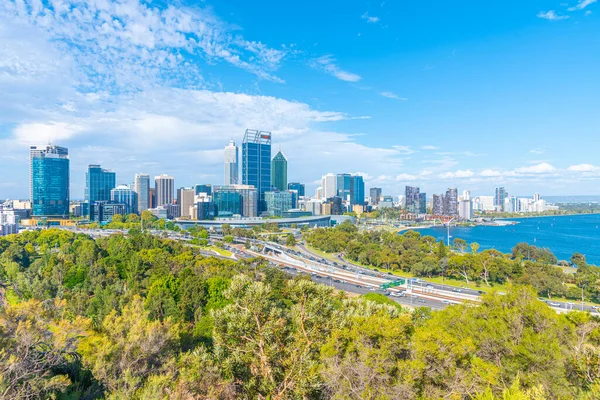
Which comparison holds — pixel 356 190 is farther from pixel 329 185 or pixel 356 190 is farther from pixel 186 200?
pixel 186 200

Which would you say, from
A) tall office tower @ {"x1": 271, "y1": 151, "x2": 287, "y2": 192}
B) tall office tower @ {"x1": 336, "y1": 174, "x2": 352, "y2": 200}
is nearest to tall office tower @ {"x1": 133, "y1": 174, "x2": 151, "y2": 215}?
tall office tower @ {"x1": 271, "y1": 151, "x2": 287, "y2": 192}

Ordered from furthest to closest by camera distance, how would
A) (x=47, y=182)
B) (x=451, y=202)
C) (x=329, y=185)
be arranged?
(x=329, y=185) → (x=451, y=202) → (x=47, y=182)

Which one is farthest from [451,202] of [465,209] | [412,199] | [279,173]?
[279,173]

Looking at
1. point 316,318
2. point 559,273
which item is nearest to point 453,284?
point 559,273

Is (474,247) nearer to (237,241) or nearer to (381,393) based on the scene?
(237,241)

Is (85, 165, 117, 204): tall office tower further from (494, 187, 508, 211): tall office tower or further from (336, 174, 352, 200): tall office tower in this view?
(494, 187, 508, 211): tall office tower
